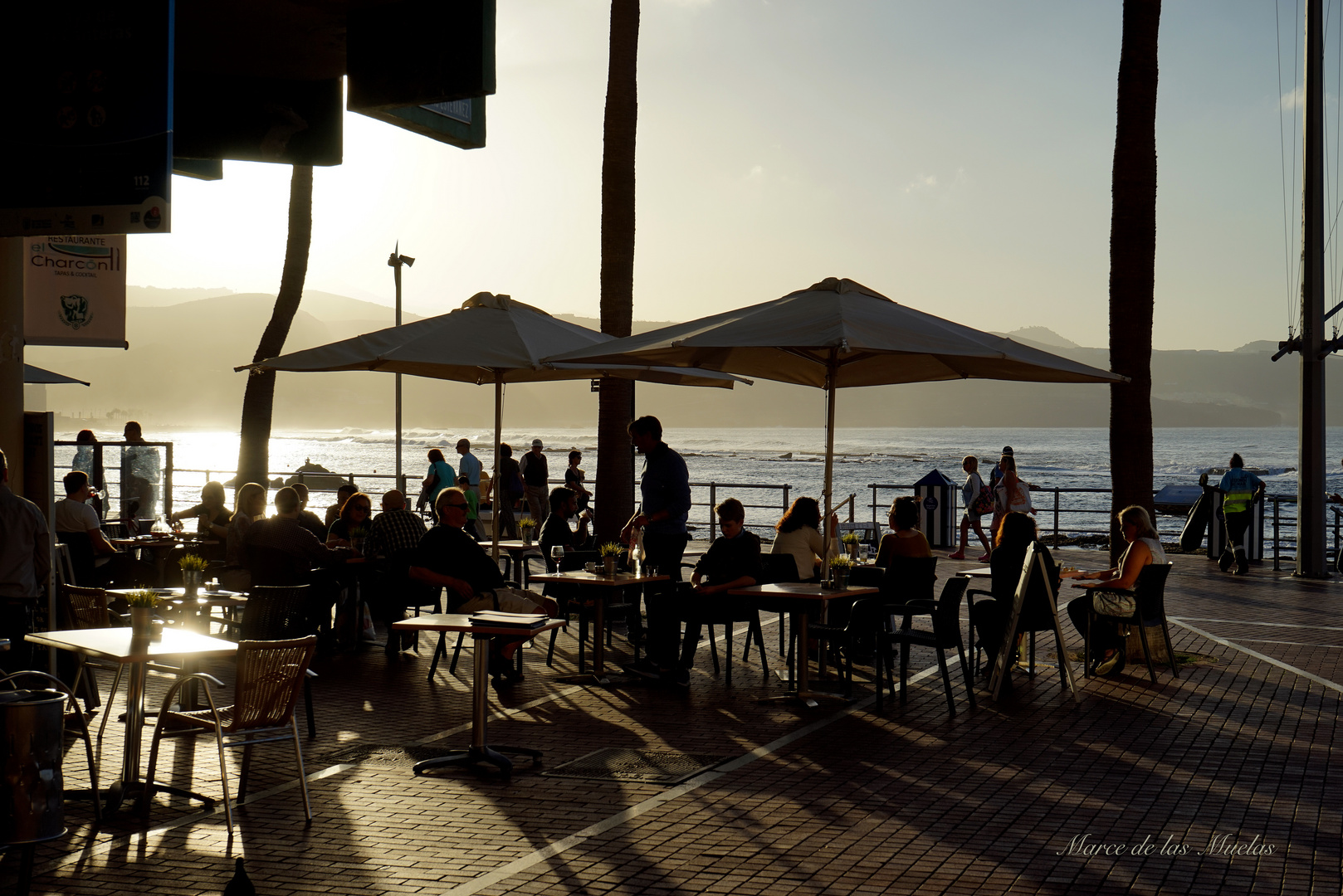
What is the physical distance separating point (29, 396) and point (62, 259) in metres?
12.0

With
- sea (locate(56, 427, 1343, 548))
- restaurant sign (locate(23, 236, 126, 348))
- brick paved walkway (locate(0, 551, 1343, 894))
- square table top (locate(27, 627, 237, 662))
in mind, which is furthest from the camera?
sea (locate(56, 427, 1343, 548))

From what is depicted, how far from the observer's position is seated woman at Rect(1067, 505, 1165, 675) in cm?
970

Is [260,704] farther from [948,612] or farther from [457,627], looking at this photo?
[948,612]

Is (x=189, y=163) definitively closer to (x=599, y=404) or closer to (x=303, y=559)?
(x=303, y=559)

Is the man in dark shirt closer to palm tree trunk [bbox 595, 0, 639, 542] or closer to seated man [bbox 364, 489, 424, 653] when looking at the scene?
seated man [bbox 364, 489, 424, 653]

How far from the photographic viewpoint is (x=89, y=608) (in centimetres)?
733

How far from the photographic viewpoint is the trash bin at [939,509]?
69.4 feet

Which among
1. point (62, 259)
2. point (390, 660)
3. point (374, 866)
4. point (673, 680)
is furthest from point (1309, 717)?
point (62, 259)

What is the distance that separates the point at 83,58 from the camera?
5.32 meters

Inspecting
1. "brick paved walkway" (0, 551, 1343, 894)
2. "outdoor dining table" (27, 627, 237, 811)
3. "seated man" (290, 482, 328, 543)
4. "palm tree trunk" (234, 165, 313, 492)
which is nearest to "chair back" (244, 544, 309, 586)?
"seated man" (290, 482, 328, 543)

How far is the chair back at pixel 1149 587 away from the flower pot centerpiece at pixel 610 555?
4.00m

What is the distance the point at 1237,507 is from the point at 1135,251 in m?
9.00

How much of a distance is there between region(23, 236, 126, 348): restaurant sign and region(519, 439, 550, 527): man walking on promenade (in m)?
9.69

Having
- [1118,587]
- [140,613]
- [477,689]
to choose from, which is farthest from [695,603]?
[140,613]
